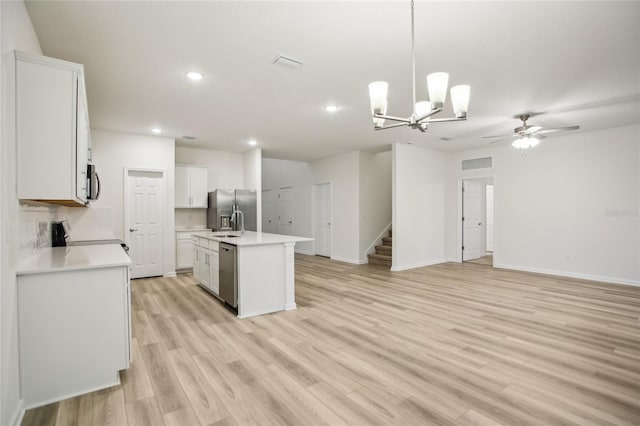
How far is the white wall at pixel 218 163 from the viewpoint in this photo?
7145 mm

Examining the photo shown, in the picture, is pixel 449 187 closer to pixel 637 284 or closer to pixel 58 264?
pixel 637 284

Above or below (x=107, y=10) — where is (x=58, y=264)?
below

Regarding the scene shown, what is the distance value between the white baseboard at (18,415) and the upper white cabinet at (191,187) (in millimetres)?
4953

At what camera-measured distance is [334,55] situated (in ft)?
9.48

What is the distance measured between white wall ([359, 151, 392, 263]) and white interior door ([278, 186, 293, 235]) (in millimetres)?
3062

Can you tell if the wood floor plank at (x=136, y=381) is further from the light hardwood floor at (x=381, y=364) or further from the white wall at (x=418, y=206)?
the white wall at (x=418, y=206)

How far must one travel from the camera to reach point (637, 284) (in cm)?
535

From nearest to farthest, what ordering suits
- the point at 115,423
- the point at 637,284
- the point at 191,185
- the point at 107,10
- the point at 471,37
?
the point at 115,423 → the point at 107,10 → the point at 471,37 → the point at 637,284 → the point at 191,185

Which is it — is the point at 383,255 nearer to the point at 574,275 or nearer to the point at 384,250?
the point at 384,250

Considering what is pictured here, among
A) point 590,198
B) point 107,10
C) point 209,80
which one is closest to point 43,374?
point 107,10

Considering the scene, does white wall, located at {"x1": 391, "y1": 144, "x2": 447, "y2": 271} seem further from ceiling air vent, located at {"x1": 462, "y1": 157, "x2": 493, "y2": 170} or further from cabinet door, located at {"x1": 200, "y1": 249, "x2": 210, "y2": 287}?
cabinet door, located at {"x1": 200, "y1": 249, "x2": 210, "y2": 287}

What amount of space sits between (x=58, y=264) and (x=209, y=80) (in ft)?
7.46

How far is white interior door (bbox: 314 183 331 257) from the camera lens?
8766mm

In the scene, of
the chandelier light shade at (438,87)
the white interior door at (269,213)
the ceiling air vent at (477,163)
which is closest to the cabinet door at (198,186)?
the white interior door at (269,213)
